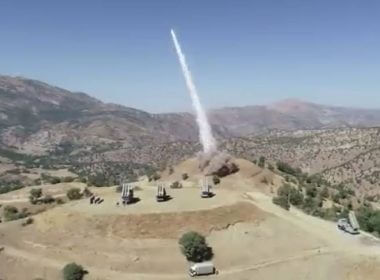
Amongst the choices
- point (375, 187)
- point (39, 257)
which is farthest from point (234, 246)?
point (375, 187)

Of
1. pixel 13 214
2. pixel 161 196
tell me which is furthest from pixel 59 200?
pixel 161 196

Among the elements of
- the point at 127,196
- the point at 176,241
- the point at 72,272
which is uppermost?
the point at 127,196

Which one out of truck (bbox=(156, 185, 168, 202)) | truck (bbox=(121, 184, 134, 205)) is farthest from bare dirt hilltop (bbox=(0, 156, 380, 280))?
truck (bbox=(156, 185, 168, 202))

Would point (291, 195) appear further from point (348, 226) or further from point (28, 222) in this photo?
point (28, 222)

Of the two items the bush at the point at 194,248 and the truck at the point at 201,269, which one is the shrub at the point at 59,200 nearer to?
the bush at the point at 194,248

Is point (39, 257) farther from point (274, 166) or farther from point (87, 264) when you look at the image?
point (274, 166)
